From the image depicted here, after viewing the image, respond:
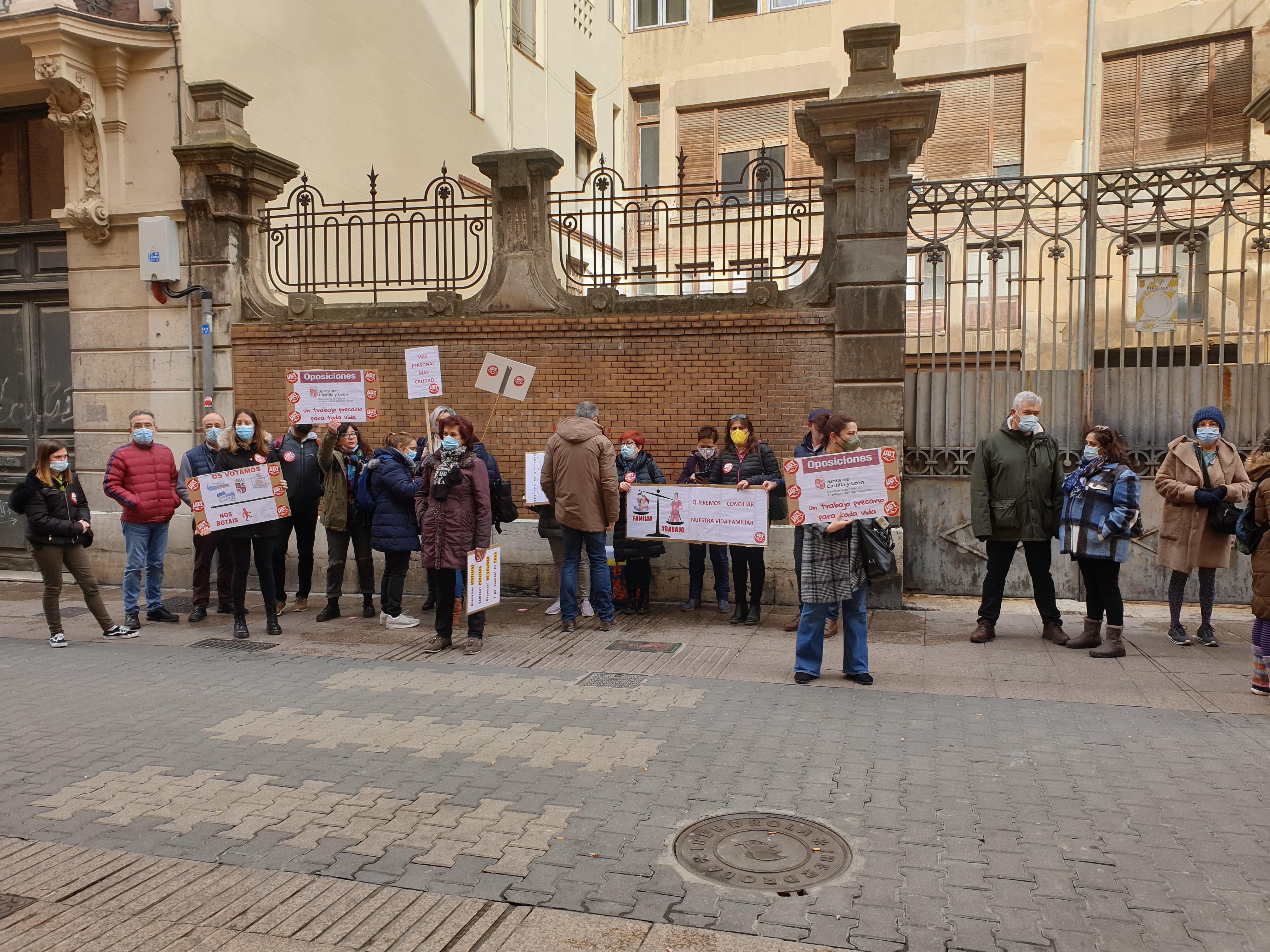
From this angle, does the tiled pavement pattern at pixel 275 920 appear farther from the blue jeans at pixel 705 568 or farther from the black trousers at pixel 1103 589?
the blue jeans at pixel 705 568

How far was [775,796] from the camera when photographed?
484cm

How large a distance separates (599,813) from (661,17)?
25.5 m

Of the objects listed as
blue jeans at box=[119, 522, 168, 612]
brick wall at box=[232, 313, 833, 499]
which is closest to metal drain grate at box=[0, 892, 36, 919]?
blue jeans at box=[119, 522, 168, 612]

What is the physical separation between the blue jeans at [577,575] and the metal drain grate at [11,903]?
5.43 meters

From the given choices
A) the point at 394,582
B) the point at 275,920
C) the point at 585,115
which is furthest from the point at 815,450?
the point at 585,115

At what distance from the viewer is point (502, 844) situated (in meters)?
4.31

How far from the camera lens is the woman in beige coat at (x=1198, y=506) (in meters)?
7.94

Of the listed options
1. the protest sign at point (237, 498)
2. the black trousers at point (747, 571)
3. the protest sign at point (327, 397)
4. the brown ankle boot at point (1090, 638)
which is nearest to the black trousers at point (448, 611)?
the protest sign at point (237, 498)

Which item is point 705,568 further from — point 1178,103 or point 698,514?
point 1178,103

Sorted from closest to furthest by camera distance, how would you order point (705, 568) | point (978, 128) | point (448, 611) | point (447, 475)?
point (447, 475), point (448, 611), point (705, 568), point (978, 128)

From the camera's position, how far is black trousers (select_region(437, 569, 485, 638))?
8.19m

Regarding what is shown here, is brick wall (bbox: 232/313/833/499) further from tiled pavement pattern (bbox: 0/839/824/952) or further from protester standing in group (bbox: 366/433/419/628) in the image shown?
tiled pavement pattern (bbox: 0/839/824/952)

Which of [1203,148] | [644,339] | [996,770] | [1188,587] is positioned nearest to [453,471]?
[644,339]

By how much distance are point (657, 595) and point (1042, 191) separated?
217 inches
